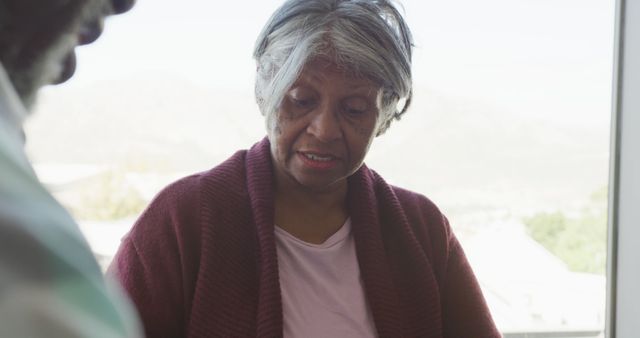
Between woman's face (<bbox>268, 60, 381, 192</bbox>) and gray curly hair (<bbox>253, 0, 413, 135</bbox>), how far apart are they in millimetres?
18

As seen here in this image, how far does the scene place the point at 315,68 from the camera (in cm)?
116

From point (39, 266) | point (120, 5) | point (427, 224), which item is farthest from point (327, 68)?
point (39, 266)

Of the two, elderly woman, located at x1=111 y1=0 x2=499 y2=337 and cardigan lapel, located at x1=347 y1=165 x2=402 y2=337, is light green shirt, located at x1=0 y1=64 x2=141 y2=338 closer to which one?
elderly woman, located at x1=111 y1=0 x2=499 y2=337

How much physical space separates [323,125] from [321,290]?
0.96 ft

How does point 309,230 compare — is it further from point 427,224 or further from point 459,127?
point 459,127

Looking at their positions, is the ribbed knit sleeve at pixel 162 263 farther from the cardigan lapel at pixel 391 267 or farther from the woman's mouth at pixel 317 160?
the cardigan lapel at pixel 391 267

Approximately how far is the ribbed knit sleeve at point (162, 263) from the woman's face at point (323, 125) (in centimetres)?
20

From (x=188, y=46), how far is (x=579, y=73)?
108 centimetres

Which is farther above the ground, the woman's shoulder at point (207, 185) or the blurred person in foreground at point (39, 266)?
the blurred person in foreground at point (39, 266)

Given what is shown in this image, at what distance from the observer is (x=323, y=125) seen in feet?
3.83

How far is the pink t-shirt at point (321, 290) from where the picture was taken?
1137 mm

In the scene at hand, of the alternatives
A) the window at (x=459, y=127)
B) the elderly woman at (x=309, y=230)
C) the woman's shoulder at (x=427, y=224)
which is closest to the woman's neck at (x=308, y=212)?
the elderly woman at (x=309, y=230)

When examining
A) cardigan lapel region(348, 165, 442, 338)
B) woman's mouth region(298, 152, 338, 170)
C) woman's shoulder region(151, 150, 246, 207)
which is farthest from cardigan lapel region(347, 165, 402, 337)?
woman's shoulder region(151, 150, 246, 207)

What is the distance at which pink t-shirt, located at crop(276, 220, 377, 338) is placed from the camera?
3.73ft
